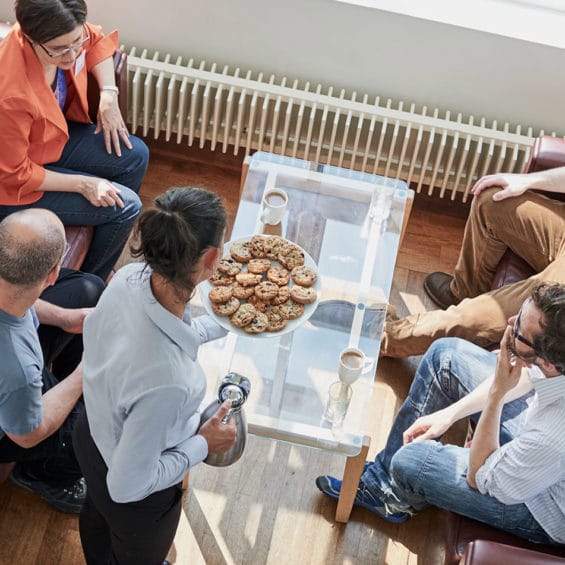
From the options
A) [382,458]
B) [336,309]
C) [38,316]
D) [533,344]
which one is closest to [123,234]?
[38,316]

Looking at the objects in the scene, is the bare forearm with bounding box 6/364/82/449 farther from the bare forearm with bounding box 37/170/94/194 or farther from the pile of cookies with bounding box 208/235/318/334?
the bare forearm with bounding box 37/170/94/194

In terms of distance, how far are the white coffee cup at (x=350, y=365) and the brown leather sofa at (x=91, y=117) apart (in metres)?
0.90

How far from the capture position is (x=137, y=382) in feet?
4.94

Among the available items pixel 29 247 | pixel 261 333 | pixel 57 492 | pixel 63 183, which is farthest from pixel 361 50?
pixel 57 492

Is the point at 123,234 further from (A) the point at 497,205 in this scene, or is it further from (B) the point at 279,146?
(A) the point at 497,205

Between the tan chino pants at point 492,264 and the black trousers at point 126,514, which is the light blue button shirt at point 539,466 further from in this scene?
the black trousers at point 126,514

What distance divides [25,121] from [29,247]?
731 millimetres

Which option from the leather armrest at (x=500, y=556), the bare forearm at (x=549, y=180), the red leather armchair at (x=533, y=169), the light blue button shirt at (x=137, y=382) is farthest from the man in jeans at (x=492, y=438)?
the light blue button shirt at (x=137, y=382)

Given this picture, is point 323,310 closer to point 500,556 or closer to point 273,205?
point 273,205

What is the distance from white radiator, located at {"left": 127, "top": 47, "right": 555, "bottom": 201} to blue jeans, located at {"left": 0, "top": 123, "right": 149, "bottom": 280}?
497 millimetres

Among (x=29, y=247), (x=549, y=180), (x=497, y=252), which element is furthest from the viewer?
(x=497, y=252)

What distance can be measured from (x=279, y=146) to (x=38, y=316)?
1.45 metres

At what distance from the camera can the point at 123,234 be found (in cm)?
267

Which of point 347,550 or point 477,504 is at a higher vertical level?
point 477,504
